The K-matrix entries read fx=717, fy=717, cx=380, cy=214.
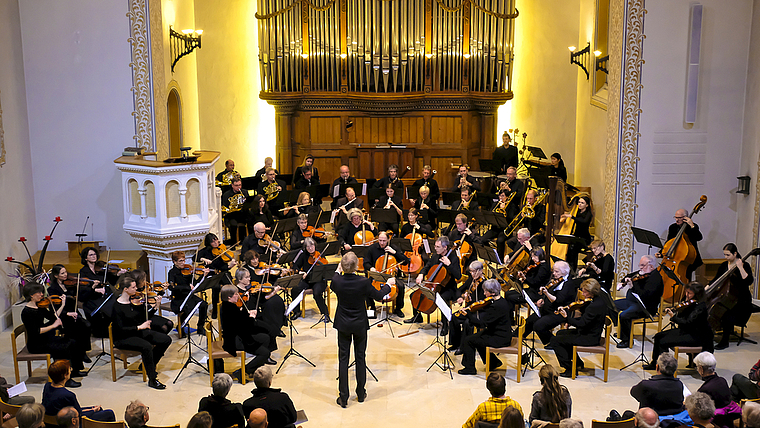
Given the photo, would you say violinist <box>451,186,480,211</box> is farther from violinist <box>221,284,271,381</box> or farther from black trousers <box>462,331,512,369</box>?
violinist <box>221,284,271,381</box>

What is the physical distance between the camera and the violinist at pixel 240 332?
6754 mm

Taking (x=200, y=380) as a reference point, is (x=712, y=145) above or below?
above

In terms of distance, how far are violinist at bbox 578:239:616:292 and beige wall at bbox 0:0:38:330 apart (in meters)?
6.77

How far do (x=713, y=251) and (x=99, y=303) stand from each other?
7752mm

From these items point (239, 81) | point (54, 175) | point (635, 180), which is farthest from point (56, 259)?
point (635, 180)

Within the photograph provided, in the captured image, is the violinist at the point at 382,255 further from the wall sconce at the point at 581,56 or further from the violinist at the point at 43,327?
the wall sconce at the point at 581,56

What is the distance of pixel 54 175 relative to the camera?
9.38 meters

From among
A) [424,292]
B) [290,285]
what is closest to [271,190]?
[290,285]

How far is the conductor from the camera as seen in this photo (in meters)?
6.37

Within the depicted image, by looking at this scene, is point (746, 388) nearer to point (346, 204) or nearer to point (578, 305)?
point (578, 305)

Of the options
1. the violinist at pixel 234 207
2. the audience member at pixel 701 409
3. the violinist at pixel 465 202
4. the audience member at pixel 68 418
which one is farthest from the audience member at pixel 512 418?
the violinist at pixel 234 207

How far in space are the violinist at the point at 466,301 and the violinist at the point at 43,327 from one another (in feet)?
12.6

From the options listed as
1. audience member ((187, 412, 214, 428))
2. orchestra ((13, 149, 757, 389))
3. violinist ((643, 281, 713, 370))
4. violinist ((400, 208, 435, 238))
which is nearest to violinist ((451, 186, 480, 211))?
orchestra ((13, 149, 757, 389))

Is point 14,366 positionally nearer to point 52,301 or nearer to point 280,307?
point 52,301
